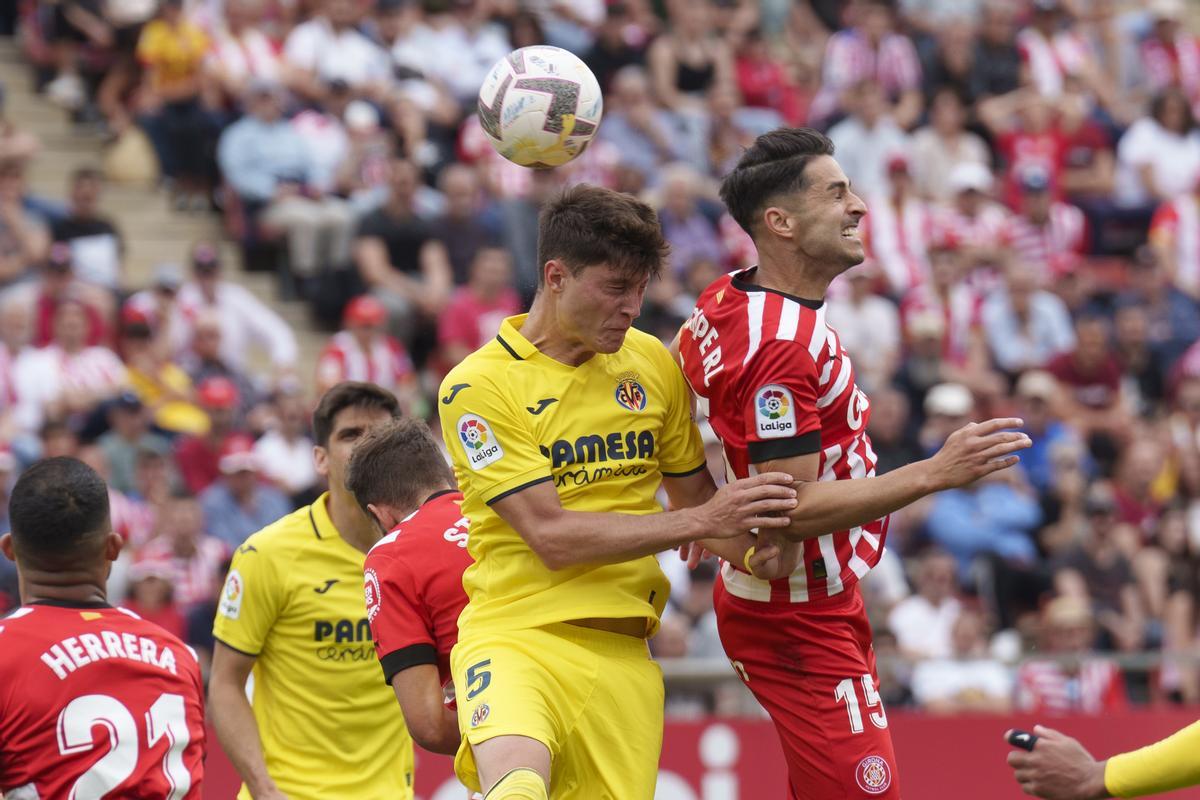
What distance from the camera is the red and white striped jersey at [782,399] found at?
6.36 meters

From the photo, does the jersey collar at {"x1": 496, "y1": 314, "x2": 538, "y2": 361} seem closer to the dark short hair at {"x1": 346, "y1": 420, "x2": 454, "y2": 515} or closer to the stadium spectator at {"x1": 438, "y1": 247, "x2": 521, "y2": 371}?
the dark short hair at {"x1": 346, "y1": 420, "x2": 454, "y2": 515}

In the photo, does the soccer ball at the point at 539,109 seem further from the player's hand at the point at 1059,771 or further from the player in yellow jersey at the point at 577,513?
the player's hand at the point at 1059,771

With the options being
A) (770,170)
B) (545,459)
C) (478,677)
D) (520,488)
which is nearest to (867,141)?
(770,170)

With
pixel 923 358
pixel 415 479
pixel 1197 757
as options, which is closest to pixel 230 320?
pixel 923 358

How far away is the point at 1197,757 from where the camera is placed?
5555 mm

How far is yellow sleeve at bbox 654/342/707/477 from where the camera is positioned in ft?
22.1

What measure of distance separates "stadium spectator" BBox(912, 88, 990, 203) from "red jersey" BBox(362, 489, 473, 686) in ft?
41.4

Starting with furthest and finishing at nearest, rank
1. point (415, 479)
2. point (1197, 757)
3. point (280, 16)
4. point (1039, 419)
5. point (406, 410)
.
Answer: point (280, 16), point (1039, 419), point (406, 410), point (415, 479), point (1197, 757)

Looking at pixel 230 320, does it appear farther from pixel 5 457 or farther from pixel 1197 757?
pixel 1197 757

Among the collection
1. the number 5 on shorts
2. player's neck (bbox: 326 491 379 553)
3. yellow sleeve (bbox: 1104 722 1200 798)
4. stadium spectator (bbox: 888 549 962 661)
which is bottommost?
stadium spectator (bbox: 888 549 962 661)

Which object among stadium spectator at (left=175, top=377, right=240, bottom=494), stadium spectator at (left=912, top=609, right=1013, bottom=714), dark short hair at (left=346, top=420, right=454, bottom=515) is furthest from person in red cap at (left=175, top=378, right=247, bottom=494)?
dark short hair at (left=346, top=420, right=454, bottom=515)

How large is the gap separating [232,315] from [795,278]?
9.13 meters

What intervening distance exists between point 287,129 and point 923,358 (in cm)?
568

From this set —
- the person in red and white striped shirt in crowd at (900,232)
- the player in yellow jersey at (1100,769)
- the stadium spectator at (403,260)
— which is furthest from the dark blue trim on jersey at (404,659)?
the person in red and white striped shirt in crowd at (900,232)
